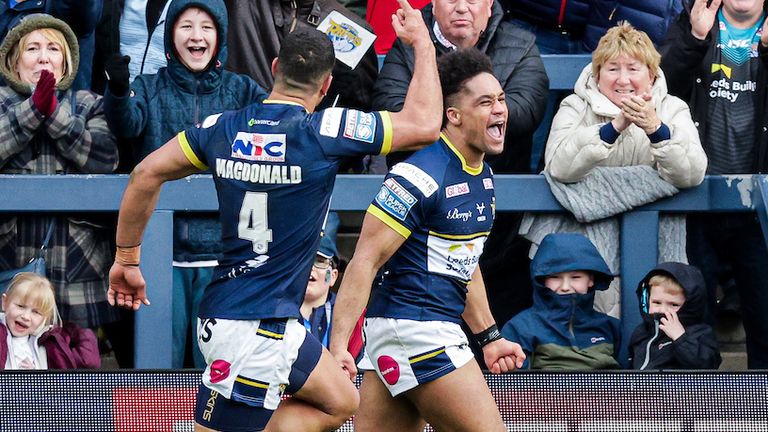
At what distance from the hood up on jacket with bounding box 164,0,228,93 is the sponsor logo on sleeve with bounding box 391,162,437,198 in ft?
7.68

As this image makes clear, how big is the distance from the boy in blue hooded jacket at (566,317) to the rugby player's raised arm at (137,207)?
2.37 m

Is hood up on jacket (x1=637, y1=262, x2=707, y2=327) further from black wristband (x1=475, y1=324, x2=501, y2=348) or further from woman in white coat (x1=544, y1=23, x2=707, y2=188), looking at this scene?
black wristband (x1=475, y1=324, x2=501, y2=348)

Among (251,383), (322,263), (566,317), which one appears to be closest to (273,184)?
(251,383)

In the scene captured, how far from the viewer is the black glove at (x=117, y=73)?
7523mm

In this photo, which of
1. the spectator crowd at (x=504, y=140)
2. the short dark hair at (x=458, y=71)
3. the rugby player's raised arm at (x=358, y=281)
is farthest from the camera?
the spectator crowd at (x=504, y=140)

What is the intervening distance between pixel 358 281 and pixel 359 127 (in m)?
0.59

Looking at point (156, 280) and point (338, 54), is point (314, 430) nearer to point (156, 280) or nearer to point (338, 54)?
point (156, 280)

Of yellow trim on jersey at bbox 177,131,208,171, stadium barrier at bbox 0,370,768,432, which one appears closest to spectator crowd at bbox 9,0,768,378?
stadium barrier at bbox 0,370,768,432

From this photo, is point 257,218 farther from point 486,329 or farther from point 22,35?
point 22,35

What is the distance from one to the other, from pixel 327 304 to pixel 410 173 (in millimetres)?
1877

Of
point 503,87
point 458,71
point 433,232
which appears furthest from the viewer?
point 503,87

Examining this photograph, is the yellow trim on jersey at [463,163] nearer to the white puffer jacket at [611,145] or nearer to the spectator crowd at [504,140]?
the spectator crowd at [504,140]

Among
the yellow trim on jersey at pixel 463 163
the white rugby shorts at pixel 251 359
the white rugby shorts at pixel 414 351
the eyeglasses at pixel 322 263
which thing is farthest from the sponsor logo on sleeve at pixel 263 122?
the eyeglasses at pixel 322 263

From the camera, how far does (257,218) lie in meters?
5.52
